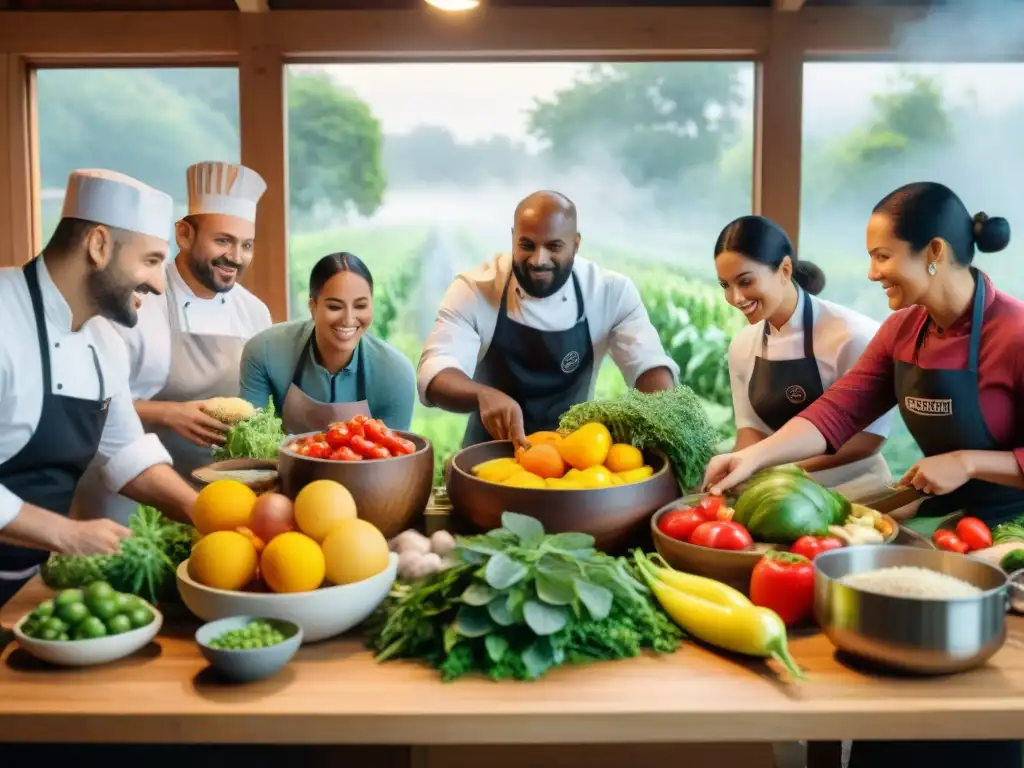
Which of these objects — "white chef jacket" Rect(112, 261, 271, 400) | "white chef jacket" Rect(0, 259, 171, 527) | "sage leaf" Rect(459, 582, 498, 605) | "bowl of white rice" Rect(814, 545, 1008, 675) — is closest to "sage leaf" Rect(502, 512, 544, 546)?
"sage leaf" Rect(459, 582, 498, 605)

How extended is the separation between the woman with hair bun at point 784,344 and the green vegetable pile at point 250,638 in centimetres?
168

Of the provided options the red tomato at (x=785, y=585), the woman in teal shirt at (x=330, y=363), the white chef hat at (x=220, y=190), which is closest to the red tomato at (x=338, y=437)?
the red tomato at (x=785, y=585)

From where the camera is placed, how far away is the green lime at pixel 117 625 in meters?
1.37

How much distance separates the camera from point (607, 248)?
3.52m

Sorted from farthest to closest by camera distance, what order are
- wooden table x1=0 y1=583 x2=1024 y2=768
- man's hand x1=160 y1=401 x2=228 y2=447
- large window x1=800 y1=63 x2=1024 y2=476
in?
large window x1=800 y1=63 x2=1024 y2=476 < man's hand x1=160 y1=401 x2=228 y2=447 < wooden table x1=0 y1=583 x2=1024 y2=768

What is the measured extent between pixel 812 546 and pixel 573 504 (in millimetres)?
414

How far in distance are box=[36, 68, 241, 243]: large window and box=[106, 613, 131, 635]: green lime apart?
7.91 feet

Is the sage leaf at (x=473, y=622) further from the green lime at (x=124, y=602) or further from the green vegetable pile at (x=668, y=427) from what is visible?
the green vegetable pile at (x=668, y=427)

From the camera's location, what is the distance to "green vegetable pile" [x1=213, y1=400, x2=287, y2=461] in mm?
2508

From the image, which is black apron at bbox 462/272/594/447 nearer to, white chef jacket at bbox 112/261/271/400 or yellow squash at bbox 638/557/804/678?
white chef jacket at bbox 112/261/271/400

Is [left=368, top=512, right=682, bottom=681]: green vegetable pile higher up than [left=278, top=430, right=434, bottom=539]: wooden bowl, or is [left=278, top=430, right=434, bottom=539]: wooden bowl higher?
[left=278, top=430, right=434, bottom=539]: wooden bowl

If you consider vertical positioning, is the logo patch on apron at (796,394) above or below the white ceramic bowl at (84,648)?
above

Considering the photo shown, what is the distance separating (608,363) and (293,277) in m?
1.30

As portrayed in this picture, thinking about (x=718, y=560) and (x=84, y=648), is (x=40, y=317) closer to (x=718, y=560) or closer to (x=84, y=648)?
(x=84, y=648)
